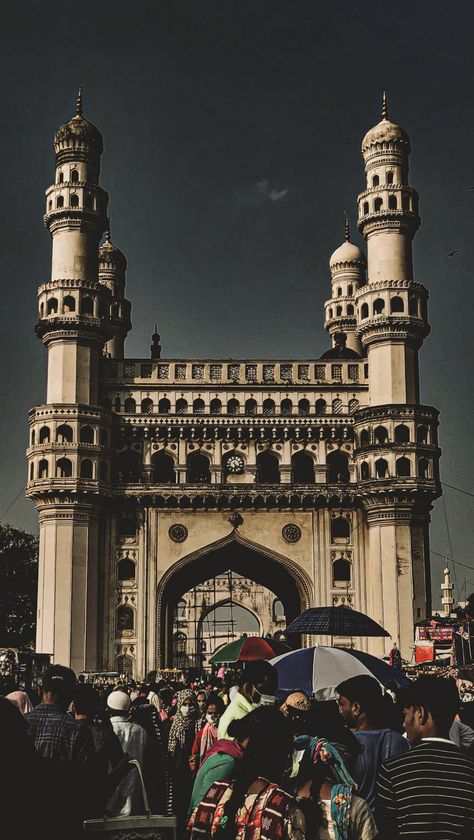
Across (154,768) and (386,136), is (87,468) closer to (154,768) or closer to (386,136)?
(386,136)

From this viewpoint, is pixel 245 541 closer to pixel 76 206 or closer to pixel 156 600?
pixel 156 600

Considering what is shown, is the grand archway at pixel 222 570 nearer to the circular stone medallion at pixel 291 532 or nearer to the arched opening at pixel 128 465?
the circular stone medallion at pixel 291 532

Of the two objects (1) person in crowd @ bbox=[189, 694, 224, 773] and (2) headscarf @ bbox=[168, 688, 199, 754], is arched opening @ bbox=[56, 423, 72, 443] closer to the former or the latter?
(2) headscarf @ bbox=[168, 688, 199, 754]

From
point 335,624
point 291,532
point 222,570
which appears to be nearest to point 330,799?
point 335,624

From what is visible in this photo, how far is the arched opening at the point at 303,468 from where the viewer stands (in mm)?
49562

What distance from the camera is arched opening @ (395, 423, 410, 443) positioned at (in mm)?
47000

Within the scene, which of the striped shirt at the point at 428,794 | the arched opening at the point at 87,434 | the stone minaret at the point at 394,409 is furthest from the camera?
the arched opening at the point at 87,434

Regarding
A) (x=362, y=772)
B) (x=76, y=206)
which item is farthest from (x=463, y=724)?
(x=76, y=206)

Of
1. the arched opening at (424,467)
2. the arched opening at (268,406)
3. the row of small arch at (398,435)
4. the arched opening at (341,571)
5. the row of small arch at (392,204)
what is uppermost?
the row of small arch at (392,204)

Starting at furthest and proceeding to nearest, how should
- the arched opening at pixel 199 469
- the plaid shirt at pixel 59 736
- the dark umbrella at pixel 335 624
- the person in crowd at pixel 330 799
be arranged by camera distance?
1. the arched opening at pixel 199 469
2. the dark umbrella at pixel 335 624
3. the plaid shirt at pixel 59 736
4. the person in crowd at pixel 330 799

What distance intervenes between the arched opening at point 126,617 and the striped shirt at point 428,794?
42123 mm

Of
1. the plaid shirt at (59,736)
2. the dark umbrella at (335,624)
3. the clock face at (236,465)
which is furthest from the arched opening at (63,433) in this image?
the plaid shirt at (59,736)

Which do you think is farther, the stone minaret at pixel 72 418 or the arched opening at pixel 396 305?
the arched opening at pixel 396 305

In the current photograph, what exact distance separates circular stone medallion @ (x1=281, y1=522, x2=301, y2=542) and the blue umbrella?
33473 millimetres
